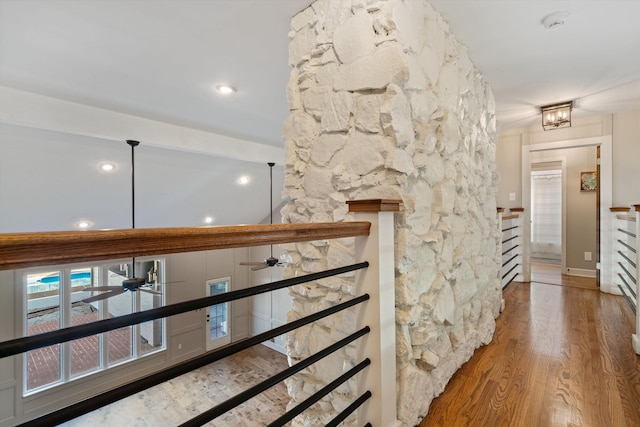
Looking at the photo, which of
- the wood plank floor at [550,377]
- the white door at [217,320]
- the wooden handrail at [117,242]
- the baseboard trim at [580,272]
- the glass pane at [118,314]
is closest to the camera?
the wooden handrail at [117,242]

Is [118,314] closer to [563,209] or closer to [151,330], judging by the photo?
[151,330]

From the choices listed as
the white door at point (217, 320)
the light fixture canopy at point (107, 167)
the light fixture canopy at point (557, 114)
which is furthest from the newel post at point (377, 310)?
the white door at point (217, 320)

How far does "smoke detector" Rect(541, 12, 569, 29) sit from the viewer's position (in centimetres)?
187

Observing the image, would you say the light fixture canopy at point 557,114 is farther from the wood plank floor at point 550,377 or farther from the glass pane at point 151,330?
the glass pane at point 151,330

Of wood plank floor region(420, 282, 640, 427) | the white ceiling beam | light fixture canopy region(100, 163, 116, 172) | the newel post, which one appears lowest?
wood plank floor region(420, 282, 640, 427)

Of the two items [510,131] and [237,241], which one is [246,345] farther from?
[510,131]

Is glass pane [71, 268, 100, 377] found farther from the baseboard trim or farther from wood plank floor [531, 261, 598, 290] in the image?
the baseboard trim

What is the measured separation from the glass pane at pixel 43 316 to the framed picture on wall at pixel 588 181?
9452 millimetres

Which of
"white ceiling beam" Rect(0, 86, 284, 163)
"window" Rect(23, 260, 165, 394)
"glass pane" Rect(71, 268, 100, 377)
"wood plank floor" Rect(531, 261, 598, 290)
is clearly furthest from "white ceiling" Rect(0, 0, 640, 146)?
"glass pane" Rect(71, 268, 100, 377)

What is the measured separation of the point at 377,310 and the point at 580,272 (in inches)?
212

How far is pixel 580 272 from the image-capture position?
489 centimetres

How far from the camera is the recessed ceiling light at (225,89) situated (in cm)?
278

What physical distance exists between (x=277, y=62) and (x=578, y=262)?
5.62 metres

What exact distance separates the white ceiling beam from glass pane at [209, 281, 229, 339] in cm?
458
